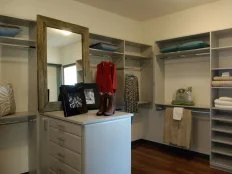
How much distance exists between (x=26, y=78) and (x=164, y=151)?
8.76ft

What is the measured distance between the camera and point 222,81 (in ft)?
9.48

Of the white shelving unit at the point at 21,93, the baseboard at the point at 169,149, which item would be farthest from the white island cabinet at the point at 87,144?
the baseboard at the point at 169,149

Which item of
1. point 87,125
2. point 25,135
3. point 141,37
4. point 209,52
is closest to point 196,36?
point 209,52

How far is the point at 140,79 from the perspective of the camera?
4.20 meters

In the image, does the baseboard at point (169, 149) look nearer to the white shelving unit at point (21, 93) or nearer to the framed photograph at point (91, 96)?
the framed photograph at point (91, 96)

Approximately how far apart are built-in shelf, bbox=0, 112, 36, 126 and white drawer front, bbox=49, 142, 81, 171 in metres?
0.44

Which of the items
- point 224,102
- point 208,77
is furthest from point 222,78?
point 208,77

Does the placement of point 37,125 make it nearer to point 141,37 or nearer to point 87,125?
point 87,125

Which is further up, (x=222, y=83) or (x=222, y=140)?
(x=222, y=83)

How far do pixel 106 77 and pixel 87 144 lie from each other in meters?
1.49

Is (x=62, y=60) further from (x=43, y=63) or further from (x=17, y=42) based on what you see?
(x=17, y=42)

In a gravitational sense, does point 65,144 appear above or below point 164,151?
above

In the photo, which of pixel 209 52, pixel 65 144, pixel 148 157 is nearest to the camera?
pixel 65 144

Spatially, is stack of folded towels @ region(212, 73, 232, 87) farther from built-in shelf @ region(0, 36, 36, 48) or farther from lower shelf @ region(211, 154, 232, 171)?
built-in shelf @ region(0, 36, 36, 48)
